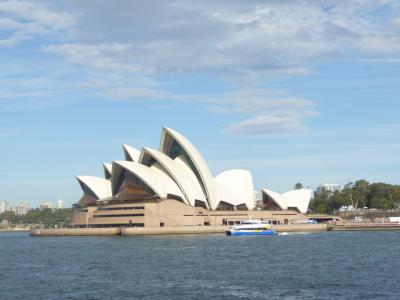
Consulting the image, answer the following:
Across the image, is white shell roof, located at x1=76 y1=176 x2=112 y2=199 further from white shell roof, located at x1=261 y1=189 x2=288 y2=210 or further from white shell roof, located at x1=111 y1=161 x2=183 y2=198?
white shell roof, located at x1=261 y1=189 x2=288 y2=210

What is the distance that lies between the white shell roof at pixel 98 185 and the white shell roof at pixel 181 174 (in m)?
9.34

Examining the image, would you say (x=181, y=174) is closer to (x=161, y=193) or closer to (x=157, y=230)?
(x=161, y=193)

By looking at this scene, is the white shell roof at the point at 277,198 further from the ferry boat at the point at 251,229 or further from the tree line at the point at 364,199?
the tree line at the point at 364,199

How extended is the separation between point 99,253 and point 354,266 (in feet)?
74.1

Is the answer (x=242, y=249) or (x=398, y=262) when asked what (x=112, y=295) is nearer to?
(x=398, y=262)

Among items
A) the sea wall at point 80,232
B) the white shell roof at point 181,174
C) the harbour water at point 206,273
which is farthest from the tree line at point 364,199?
the harbour water at point 206,273

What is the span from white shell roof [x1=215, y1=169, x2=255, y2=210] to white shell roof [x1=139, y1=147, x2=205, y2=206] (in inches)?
356

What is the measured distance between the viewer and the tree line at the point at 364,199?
453 feet

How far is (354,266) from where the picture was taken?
4266cm

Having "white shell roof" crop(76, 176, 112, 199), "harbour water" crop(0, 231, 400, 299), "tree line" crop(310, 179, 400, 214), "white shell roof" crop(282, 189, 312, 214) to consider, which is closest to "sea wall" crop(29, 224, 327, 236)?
"white shell roof" crop(76, 176, 112, 199)

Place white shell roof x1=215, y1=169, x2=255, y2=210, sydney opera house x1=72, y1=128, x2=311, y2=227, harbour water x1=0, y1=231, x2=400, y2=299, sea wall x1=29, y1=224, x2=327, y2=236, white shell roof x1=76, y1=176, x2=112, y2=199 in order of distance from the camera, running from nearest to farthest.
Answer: harbour water x1=0, y1=231, x2=400, y2=299, sea wall x1=29, y1=224, x2=327, y2=236, sydney opera house x1=72, y1=128, x2=311, y2=227, white shell roof x1=76, y1=176, x2=112, y2=199, white shell roof x1=215, y1=169, x2=255, y2=210

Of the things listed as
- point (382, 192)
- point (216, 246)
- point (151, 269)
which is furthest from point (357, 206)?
point (151, 269)

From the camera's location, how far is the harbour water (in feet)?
106

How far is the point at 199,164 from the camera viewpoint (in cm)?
9581
